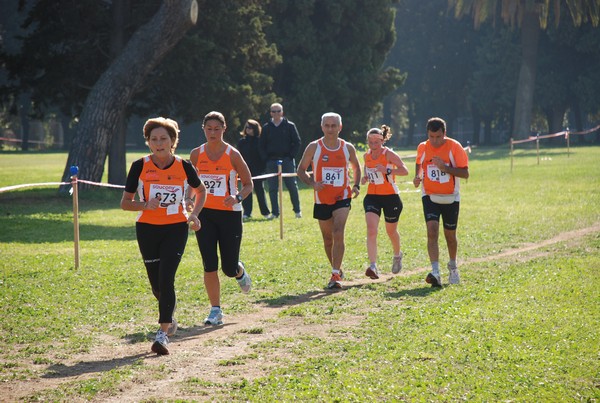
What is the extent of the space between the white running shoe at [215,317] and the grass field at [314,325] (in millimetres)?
104

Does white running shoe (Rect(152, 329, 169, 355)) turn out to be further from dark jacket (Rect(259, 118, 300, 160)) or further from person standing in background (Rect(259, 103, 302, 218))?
dark jacket (Rect(259, 118, 300, 160))

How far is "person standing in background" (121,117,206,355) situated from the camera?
8453 millimetres

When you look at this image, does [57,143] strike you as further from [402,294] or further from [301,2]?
[402,294]

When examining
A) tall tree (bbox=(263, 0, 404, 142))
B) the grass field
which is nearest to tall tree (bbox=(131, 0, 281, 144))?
tall tree (bbox=(263, 0, 404, 142))

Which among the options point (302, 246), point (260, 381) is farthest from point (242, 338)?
point (302, 246)

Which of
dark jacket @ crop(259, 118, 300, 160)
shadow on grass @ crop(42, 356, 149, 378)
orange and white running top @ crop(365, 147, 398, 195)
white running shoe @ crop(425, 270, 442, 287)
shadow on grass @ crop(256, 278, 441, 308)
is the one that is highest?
dark jacket @ crop(259, 118, 300, 160)

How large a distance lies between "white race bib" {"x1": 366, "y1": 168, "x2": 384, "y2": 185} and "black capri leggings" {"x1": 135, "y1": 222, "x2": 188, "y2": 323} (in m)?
4.89

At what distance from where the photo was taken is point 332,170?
12.0m

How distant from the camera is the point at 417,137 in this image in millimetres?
101562

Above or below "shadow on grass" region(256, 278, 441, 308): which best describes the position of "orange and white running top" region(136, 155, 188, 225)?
above

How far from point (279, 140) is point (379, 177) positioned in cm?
832

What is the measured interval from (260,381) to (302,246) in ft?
30.6

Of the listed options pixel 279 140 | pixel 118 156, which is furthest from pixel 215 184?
pixel 118 156

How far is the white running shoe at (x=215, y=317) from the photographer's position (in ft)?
31.9
